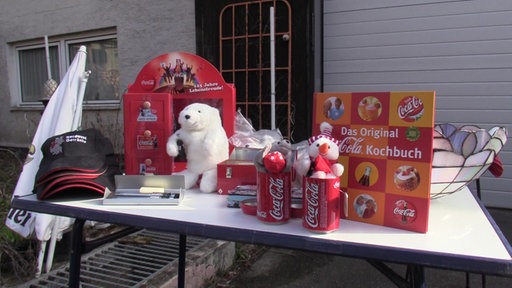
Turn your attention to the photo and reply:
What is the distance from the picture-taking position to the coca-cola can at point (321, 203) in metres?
0.93

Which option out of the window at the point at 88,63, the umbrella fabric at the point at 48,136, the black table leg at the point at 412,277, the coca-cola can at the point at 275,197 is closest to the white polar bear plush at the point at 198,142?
the coca-cola can at the point at 275,197

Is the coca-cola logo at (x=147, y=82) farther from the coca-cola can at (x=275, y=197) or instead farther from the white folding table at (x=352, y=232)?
the coca-cola can at (x=275, y=197)

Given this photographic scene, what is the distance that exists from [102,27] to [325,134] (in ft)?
18.2

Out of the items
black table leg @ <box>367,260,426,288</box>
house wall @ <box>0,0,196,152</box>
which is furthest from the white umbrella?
house wall @ <box>0,0,196,152</box>

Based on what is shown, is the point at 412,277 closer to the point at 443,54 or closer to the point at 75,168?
the point at 75,168

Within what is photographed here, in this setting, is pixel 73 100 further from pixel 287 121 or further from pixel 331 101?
pixel 287 121

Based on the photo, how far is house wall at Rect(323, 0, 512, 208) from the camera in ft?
12.3

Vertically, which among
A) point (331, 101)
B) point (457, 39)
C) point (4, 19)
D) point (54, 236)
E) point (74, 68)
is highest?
point (4, 19)

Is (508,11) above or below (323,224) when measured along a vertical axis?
above

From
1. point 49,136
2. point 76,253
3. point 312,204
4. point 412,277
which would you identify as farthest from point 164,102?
point 49,136

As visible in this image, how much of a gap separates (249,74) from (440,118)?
6.94 feet

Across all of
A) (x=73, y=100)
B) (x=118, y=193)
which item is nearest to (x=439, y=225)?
(x=118, y=193)

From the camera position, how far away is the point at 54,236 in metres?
2.49

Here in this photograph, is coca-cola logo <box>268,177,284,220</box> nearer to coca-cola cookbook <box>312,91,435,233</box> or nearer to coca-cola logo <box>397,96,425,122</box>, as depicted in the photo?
coca-cola cookbook <box>312,91,435,233</box>
